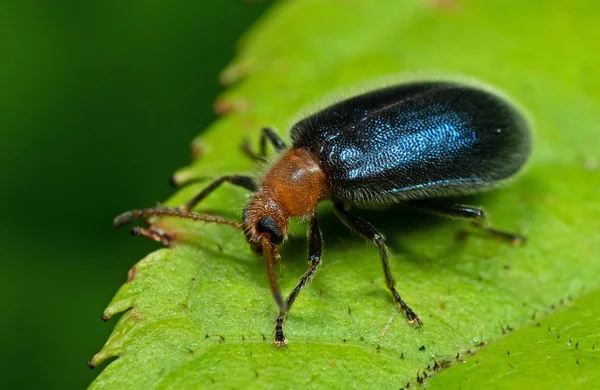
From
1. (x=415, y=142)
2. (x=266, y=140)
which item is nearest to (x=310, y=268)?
(x=415, y=142)

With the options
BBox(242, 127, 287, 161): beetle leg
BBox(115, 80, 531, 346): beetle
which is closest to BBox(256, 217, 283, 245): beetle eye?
BBox(115, 80, 531, 346): beetle

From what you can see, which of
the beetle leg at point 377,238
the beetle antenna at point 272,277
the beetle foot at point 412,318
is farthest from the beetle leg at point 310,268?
the beetle foot at point 412,318

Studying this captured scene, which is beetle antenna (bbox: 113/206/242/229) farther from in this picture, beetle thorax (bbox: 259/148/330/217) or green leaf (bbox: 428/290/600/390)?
green leaf (bbox: 428/290/600/390)

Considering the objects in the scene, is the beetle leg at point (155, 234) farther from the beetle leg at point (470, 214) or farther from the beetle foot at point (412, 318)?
the beetle leg at point (470, 214)

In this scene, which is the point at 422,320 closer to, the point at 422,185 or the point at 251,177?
the point at 422,185

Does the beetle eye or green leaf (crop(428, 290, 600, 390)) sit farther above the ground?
the beetle eye

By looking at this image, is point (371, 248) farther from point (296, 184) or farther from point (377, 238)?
point (296, 184)
